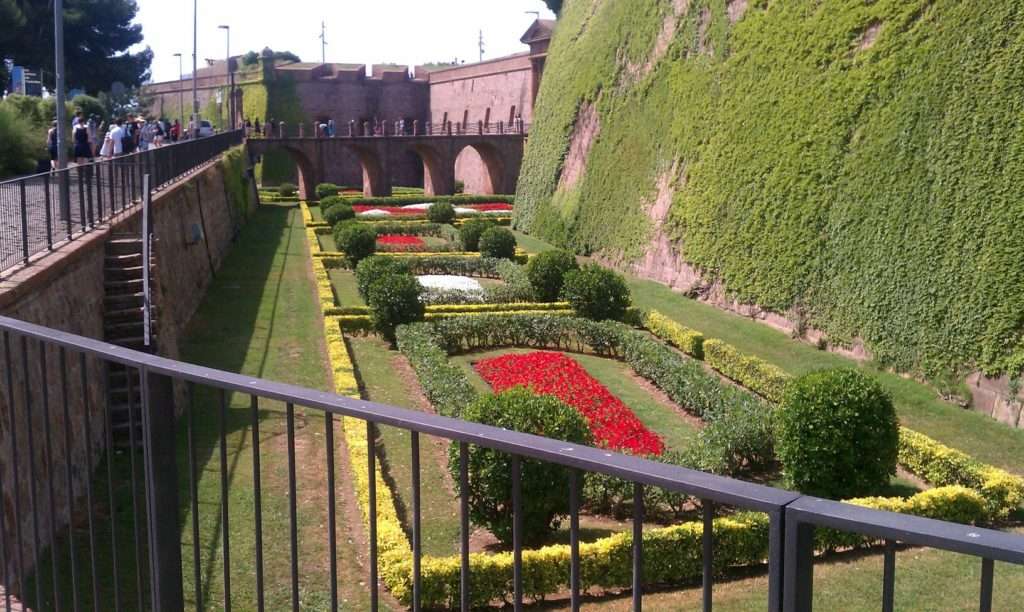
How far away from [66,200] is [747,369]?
8.35 metres

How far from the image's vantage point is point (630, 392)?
41.2 ft

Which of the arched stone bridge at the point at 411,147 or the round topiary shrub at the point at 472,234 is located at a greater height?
the arched stone bridge at the point at 411,147

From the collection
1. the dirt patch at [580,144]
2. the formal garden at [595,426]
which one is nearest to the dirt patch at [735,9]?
the formal garden at [595,426]

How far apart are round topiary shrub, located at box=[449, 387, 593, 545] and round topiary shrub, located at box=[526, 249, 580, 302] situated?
381 inches

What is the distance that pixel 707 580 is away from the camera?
1.73 metres

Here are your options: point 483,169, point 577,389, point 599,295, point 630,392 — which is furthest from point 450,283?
point 483,169

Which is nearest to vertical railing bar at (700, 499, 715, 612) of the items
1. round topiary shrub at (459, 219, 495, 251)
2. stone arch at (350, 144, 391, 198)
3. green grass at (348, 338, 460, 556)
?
green grass at (348, 338, 460, 556)

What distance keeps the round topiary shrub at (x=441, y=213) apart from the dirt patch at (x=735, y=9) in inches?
553

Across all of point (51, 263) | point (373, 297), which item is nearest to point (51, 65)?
point (373, 297)

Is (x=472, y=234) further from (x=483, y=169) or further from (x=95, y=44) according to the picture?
(x=95, y=44)

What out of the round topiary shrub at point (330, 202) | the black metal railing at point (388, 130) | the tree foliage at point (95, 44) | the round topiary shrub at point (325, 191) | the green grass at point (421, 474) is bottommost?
the green grass at point (421, 474)

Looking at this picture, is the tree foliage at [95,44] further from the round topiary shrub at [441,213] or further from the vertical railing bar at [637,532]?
the vertical railing bar at [637,532]

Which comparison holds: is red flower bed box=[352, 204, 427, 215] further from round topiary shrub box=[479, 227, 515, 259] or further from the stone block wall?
the stone block wall

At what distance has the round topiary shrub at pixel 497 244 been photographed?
2288 centimetres
